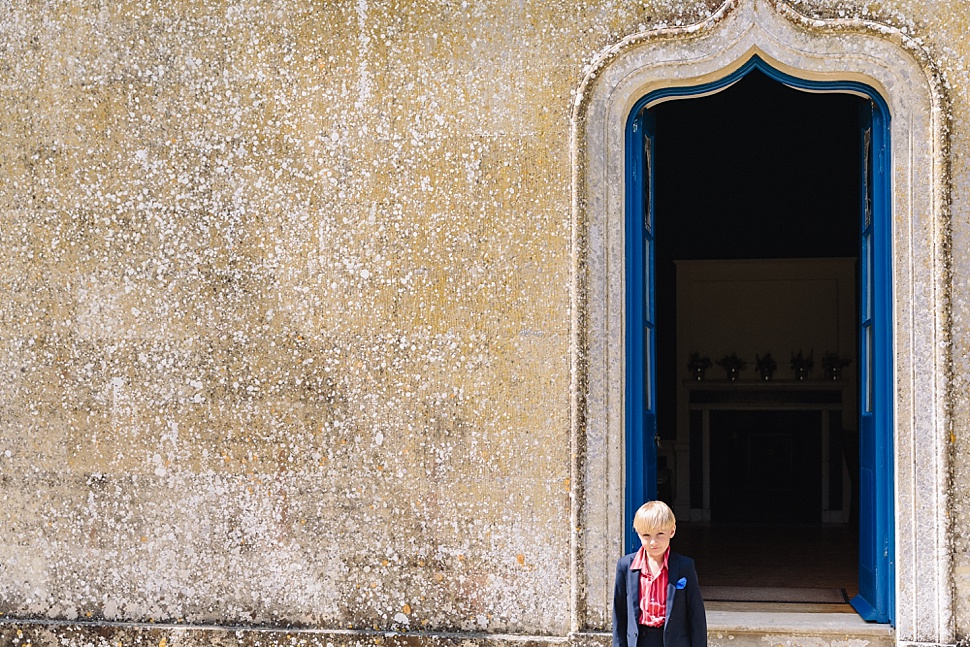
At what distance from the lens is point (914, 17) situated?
459 centimetres

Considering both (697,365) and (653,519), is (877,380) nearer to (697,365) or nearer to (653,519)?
(653,519)

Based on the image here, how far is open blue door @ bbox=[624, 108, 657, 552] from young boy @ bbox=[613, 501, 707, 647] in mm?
1112

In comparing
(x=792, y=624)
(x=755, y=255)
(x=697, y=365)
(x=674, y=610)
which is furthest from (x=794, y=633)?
(x=755, y=255)

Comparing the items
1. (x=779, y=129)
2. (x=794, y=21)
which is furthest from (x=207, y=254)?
(x=779, y=129)

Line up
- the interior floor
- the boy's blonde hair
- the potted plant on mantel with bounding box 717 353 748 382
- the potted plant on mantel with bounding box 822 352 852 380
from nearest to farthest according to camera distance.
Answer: the boy's blonde hair < the interior floor < the potted plant on mantel with bounding box 822 352 852 380 < the potted plant on mantel with bounding box 717 353 748 382

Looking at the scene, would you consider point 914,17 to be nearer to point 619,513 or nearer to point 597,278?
point 597,278

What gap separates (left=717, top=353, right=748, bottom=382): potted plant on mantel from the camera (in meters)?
10.2

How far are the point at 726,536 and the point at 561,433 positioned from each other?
170 inches

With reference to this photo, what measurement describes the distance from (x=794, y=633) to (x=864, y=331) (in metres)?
1.37

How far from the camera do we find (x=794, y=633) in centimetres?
462

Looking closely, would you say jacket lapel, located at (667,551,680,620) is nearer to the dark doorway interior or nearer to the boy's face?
the boy's face

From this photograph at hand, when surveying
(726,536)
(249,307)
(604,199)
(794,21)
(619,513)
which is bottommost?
(726,536)

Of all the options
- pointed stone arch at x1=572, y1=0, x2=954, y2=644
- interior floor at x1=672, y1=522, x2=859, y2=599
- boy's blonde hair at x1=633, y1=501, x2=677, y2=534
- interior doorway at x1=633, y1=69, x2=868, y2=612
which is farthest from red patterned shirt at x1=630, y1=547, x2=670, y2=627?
interior doorway at x1=633, y1=69, x2=868, y2=612

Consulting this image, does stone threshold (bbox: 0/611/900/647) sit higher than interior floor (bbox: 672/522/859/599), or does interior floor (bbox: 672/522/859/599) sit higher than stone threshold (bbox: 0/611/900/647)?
stone threshold (bbox: 0/611/900/647)
